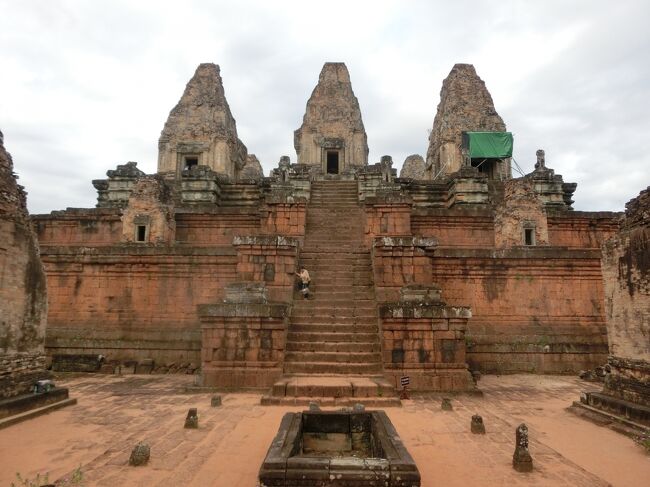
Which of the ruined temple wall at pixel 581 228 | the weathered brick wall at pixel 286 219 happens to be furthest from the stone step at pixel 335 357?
the ruined temple wall at pixel 581 228

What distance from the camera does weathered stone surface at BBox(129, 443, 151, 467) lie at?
4.32m

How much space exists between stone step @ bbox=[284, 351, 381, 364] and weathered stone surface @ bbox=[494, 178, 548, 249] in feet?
25.0

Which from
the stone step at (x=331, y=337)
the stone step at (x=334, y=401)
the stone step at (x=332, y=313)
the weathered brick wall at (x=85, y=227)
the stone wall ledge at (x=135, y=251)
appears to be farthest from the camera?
the weathered brick wall at (x=85, y=227)

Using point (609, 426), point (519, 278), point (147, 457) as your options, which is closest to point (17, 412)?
point (147, 457)

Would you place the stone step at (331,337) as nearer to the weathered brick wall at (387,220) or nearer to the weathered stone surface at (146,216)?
the weathered brick wall at (387,220)

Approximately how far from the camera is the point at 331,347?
829 cm

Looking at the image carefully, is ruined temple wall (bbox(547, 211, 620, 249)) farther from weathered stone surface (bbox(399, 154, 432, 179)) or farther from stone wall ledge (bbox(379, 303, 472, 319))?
weathered stone surface (bbox(399, 154, 432, 179))

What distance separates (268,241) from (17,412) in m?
5.33

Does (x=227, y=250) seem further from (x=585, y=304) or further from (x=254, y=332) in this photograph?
(x=585, y=304)

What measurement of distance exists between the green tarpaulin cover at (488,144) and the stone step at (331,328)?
56.0 feet

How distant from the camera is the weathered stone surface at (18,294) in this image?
6320mm

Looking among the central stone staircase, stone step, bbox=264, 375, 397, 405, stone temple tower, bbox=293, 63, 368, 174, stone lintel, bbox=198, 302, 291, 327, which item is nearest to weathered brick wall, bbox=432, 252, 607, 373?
the central stone staircase

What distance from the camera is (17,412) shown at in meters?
6.02

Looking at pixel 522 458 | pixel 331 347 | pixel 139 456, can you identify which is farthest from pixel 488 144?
pixel 139 456
